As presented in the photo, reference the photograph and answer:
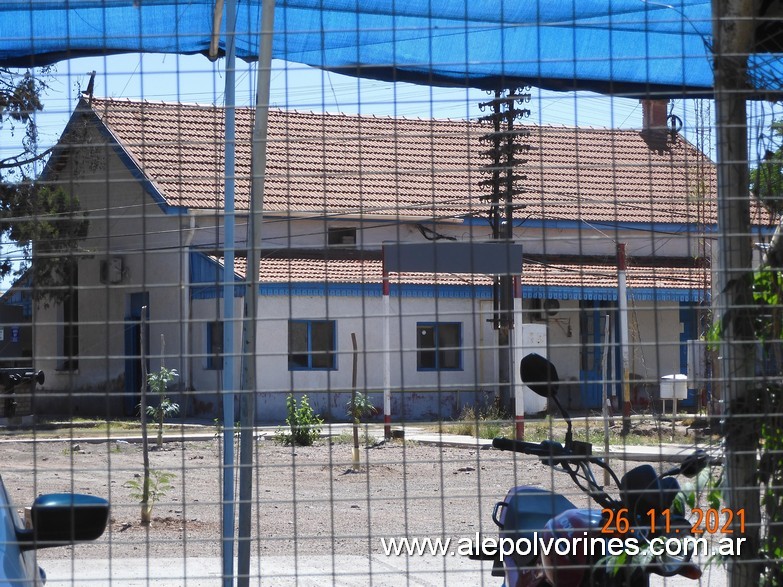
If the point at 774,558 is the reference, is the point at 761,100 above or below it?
above

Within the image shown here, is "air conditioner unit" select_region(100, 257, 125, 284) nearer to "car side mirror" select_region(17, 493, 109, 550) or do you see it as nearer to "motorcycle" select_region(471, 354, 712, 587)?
"car side mirror" select_region(17, 493, 109, 550)

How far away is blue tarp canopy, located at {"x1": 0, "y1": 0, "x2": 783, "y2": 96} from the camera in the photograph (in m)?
3.62

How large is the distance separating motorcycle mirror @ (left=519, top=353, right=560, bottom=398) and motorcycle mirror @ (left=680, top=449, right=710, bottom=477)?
1.56 feet

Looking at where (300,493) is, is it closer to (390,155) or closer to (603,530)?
(390,155)

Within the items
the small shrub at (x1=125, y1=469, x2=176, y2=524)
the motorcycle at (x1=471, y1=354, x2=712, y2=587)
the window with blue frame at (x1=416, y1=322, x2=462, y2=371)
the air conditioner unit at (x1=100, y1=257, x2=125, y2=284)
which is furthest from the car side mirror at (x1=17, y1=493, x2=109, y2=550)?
the window with blue frame at (x1=416, y1=322, x2=462, y2=371)

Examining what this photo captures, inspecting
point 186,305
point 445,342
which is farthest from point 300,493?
point 445,342

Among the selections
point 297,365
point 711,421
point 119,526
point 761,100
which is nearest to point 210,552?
point 119,526

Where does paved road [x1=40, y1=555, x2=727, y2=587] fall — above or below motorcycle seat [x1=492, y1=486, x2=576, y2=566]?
below

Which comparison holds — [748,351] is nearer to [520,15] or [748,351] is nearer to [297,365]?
[520,15]

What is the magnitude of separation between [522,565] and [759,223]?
53.6 inches

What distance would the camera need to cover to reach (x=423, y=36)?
377 cm

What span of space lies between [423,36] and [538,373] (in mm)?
1574

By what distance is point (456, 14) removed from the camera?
3.81m

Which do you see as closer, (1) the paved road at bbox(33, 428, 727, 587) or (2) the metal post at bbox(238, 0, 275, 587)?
(2) the metal post at bbox(238, 0, 275, 587)
